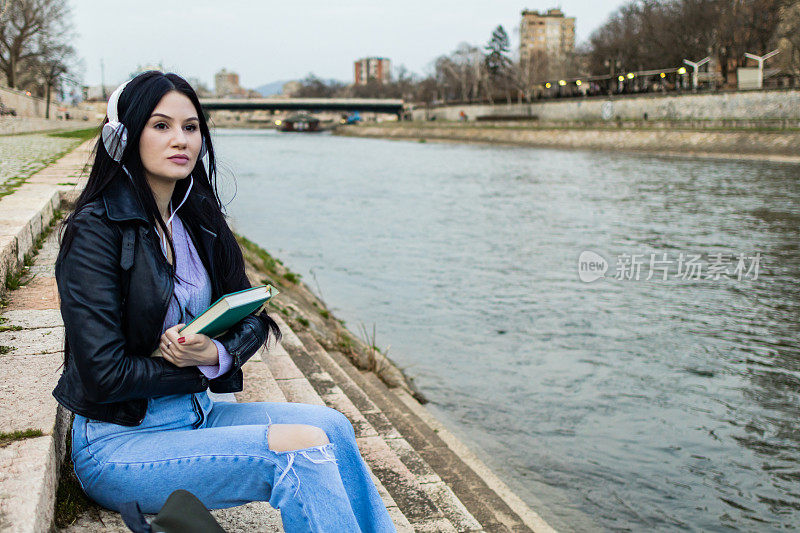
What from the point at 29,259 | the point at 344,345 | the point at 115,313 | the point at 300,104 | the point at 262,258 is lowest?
the point at 344,345

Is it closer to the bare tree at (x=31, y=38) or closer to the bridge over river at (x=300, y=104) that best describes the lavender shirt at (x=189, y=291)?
the bare tree at (x=31, y=38)

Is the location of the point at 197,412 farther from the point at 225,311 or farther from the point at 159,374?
the point at 225,311

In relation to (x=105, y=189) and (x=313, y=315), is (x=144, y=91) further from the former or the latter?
(x=313, y=315)

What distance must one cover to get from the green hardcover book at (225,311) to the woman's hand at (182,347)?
0.03 meters

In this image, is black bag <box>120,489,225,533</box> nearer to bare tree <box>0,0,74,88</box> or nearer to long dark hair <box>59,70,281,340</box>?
long dark hair <box>59,70,281,340</box>

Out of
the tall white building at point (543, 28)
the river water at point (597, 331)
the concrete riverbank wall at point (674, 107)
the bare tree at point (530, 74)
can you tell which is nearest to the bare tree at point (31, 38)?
the river water at point (597, 331)

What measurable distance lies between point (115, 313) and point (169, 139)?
0.57 m

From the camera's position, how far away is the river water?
549 centimetres

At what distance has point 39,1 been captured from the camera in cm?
4438

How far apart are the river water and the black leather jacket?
11.0 ft

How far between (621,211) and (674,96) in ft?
121

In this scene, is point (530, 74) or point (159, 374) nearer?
point (159, 374)

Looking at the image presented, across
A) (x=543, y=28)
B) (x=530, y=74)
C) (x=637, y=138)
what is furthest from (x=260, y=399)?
(x=543, y=28)

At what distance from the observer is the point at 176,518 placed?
1.81m
